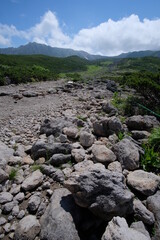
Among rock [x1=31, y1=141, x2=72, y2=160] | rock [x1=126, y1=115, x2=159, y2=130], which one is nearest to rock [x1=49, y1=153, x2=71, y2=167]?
rock [x1=31, y1=141, x2=72, y2=160]

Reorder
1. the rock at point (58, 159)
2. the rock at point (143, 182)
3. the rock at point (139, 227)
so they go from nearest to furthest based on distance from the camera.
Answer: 1. the rock at point (139, 227)
2. the rock at point (143, 182)
3. the rock at point (58, 159)

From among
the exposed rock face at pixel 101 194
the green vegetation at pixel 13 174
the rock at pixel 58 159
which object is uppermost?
the exposed rock face at pixel 101 194

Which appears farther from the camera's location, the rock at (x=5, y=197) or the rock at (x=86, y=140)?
the rock at (x=86, y=140)

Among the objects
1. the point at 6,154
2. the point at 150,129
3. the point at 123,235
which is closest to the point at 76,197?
the point at 123,235

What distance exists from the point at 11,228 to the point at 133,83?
9.33 meters

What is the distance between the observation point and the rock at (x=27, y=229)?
8.80 ft

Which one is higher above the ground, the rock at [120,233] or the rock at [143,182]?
the rock at [120,233]

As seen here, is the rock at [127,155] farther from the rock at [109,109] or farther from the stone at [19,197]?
the rock at [109,109]

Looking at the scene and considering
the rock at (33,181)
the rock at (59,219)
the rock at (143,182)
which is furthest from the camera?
the rock at (33,181)

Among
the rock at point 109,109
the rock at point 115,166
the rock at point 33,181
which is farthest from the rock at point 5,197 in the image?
the rock at point 109,109

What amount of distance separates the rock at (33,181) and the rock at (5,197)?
290 millimetres

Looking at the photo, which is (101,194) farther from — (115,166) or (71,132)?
(71,132)

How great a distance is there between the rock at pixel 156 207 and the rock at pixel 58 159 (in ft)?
6.89

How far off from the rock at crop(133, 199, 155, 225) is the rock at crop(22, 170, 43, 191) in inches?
79.1
